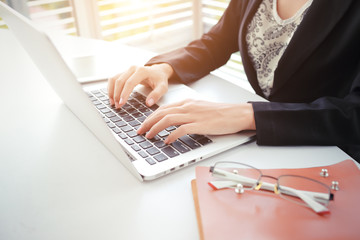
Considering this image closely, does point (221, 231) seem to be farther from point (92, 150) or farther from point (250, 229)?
point (92, 150)

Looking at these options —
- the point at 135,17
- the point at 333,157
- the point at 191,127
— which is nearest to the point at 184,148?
the point at 191,127

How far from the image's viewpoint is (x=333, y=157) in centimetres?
66

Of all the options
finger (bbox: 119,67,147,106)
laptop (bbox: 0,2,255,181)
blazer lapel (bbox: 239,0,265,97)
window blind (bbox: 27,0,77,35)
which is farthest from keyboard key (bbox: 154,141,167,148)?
window blind (bbox: 27,0,77,35)

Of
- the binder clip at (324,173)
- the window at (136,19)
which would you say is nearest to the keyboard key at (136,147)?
the binder clip at (324,173)

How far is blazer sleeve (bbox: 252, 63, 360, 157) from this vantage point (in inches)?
27.5

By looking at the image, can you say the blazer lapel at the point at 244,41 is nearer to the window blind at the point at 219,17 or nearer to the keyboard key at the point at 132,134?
the keyboard key at the point at 132,134

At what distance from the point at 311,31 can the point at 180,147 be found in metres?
0.49

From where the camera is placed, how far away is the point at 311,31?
881 mm

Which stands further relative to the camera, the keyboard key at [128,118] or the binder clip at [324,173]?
the keyboard key at [128,118]

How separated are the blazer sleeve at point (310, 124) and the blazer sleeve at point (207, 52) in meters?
0.35

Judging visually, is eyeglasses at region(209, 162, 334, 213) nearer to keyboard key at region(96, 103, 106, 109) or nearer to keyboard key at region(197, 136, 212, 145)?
keyboard key at region(197, 136, 212, 145)

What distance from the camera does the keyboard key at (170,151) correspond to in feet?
2.16

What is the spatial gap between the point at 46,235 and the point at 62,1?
2.40 metres

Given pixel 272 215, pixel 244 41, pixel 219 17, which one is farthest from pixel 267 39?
pixel 219 17
